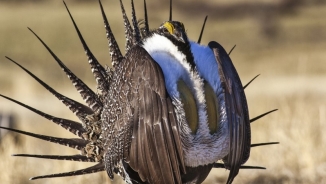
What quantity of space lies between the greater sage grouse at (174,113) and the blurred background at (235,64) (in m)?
1.45

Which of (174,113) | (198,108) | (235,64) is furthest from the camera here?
(235,64)

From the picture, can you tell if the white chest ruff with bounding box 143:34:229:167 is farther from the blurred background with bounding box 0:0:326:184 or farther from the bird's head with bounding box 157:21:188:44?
the blurred background with bounding box 0:0:326:184

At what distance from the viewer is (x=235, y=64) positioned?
21.8m

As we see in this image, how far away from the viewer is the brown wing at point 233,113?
375 centimetres

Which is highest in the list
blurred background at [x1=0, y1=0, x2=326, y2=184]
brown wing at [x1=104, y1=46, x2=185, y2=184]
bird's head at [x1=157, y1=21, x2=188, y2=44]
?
blurred background at [x1=0, y1=0, x2=326, y2=184]

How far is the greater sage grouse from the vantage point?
11.7 feet

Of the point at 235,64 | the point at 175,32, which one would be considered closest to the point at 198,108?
the point at 175,32

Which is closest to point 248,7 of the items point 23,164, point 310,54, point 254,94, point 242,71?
point 310,54

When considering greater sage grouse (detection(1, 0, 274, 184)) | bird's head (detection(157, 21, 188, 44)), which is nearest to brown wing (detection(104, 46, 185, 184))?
greater sage grouse (detection(1, 0, 274, 184))

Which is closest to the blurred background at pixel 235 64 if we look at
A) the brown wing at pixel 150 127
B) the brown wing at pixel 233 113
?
the brown wing at pixel 233 113

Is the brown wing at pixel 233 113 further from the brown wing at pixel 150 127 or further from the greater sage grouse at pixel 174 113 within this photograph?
the brown wing at pixel 150 127

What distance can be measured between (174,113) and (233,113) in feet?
1.06

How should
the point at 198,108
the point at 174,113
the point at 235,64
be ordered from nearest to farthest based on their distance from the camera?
the point at 174,113 → the point at 198,108 → the point at 235,64

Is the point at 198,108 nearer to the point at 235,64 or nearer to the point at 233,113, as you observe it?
the point at 233,113
